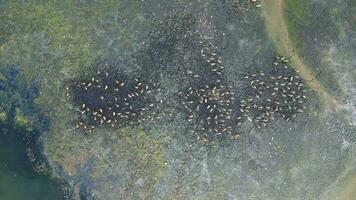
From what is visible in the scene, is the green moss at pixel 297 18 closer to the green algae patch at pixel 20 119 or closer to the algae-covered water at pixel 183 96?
the algae-covered water at pixel 183 96

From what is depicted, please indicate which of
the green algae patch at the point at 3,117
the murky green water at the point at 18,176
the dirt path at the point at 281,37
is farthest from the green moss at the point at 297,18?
the green algae patch at the point at 3,117

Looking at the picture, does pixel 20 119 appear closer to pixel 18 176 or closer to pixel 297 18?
pixel 18 176

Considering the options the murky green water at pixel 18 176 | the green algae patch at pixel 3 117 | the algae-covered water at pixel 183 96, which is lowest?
the murky green water at pixel 18 176

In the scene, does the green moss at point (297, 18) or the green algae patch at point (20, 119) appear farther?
the green algae patch at point (20, 119)

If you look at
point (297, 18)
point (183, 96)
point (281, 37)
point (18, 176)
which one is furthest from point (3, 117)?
point (297, 18)

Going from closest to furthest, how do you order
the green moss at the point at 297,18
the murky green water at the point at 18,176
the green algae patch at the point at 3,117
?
1. the green moss at the point at 297,18
2. the green algae patch at the point at 3,117
3. the murky green water at the point at 18,176

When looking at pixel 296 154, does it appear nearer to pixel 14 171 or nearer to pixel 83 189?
pixel 83 189
